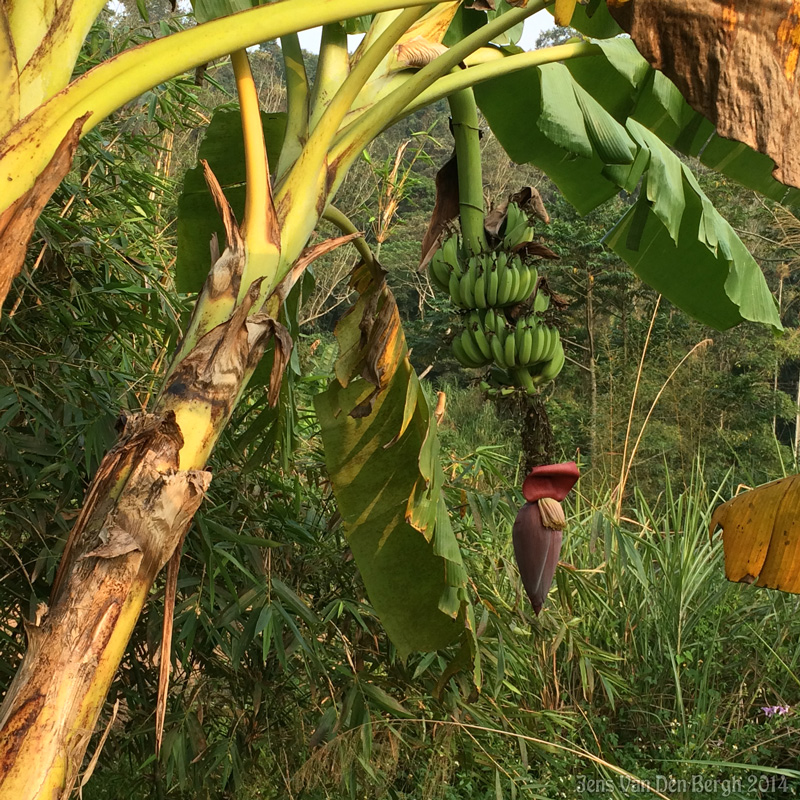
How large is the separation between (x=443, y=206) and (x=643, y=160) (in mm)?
419

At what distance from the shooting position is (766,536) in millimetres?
936

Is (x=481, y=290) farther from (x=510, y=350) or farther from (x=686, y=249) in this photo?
(x=686, y=249)

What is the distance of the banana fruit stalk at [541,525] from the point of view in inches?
48.8

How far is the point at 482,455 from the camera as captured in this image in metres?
1.98

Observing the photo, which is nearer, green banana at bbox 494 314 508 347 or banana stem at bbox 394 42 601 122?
banana stem at bbox 394 42 601 122

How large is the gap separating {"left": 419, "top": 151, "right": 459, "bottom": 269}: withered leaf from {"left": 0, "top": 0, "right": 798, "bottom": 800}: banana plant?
205 mm

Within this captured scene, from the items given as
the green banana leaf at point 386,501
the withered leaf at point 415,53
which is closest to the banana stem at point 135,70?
the withered leaf at point 415,53

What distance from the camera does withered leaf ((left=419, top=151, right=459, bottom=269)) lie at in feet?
4.69

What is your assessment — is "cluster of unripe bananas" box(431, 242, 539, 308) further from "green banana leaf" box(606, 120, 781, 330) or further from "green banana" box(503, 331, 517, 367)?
"green banana leaf" box(606, 120, 781, 330)

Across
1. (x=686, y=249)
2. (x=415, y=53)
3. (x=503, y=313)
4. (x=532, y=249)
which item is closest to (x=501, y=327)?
(x=503, y=313)

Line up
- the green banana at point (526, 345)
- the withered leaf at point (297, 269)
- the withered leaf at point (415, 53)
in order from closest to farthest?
the withered leaf at point (297, 269), the withered leaf at point (415, 53), the green banana at point (526, 345)

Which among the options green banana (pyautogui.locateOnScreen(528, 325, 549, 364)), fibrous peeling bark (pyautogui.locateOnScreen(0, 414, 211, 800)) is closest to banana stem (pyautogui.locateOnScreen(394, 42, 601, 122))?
green banana (pyautogui.locateOnScreen(528, 325, 549, 364))

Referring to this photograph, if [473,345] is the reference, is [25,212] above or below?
above

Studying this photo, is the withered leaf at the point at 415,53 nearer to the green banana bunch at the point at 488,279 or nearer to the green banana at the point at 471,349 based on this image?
the green banana bunch at the point at 488,279
